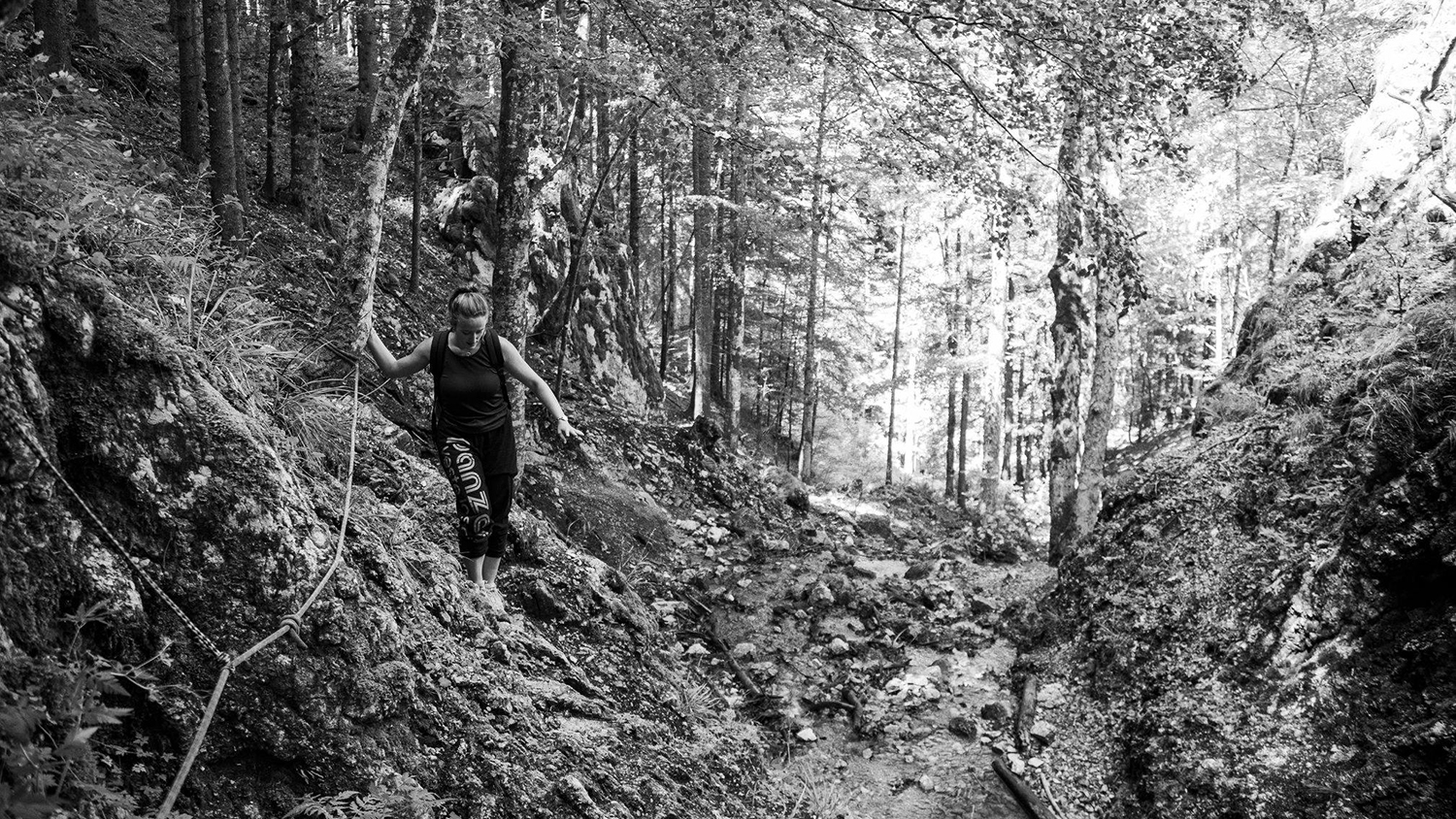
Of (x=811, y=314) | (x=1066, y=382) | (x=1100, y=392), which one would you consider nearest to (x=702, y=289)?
(x=811, y=314)

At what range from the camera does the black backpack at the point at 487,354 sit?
16.1 ft

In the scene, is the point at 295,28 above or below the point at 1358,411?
above

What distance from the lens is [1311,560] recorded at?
6184 mm

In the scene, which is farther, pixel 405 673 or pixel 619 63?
pixel 619 63

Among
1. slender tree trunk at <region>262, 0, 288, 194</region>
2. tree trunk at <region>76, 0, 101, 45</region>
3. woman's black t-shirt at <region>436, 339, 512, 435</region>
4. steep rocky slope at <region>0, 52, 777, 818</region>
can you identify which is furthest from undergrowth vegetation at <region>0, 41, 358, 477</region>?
tree trunk at <region>76, 0, 101, 45</region>

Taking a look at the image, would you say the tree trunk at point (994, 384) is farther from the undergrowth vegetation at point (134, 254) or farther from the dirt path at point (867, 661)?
the undergrowth vegetation at point (134, 254)

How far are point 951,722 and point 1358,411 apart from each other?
452cm

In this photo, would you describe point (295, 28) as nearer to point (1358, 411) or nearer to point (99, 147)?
point (99, 147)

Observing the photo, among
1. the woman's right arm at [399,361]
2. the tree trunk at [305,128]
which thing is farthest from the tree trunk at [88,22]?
the woman's right arm at [399,361]

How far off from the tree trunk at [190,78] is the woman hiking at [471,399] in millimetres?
6008

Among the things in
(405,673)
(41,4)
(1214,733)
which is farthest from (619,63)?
(41,4)

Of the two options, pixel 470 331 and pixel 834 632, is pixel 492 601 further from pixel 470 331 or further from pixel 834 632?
pixel 834 632

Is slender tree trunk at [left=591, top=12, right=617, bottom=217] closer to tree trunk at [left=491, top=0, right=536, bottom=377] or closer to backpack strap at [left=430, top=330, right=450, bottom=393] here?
tree trunk at [left=491, top=0, right=536, bottom=377]

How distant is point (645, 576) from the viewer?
404 inches
